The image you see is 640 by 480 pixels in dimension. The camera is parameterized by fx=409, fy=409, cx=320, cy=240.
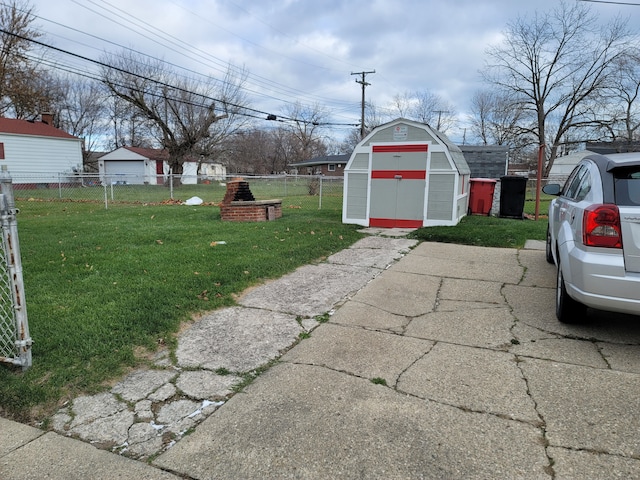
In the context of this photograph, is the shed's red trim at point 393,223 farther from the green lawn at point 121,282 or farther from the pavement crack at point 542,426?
the pavement crack at point 542,426

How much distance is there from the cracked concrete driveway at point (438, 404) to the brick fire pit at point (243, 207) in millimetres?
7102

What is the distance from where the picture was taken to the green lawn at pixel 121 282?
301 centimetres

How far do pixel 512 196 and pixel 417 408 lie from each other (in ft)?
36.5

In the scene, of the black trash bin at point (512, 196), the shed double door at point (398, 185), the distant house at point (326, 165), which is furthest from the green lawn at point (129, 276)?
the distant house at point (326, 165)

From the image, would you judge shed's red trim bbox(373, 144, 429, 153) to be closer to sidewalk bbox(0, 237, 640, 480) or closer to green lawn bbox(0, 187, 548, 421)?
green lawn bbox(0, 187, 548, 421)

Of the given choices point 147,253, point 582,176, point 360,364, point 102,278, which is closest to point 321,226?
point 147,253

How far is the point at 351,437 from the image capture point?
232 cm

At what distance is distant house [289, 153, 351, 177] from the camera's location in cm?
4903

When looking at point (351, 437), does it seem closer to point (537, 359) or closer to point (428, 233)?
point (537, 359)

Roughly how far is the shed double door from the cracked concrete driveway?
5710 millimetres

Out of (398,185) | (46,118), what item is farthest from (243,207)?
(46,118)

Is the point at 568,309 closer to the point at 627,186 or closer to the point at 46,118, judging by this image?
the point at 627,186

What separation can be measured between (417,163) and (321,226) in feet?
9.04

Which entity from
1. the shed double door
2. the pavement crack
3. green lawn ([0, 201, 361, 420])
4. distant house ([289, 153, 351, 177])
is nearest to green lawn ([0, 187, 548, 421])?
green lawn ([0, 201, 361, 420])
